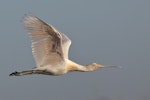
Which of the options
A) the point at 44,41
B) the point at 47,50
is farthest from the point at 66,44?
the point at 44,41

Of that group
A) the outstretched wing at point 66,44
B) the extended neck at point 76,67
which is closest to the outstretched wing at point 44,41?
the extended neck at point 76,67

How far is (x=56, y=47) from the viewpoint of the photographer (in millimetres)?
20609

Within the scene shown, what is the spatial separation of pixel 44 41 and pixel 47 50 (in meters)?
0.59

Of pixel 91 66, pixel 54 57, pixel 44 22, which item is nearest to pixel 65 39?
pixel 91 66

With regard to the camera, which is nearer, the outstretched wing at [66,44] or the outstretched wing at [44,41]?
the outstretched wing at [44,41]

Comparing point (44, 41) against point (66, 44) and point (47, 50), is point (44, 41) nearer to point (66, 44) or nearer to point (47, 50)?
point (47, 50)

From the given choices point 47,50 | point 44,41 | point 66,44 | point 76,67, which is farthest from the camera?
point 66,44

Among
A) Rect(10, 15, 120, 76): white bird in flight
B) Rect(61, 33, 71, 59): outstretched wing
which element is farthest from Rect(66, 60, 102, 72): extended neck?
Rect(61, 33, 71, 59): outstretched wing

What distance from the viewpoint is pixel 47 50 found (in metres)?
20.7

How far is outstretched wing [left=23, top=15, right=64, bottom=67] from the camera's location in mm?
19047

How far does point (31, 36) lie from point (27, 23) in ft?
3.10

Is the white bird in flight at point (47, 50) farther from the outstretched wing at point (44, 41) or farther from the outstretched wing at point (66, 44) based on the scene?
the outstretched wing at point (66, 44)

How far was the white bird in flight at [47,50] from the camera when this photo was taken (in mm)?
19391

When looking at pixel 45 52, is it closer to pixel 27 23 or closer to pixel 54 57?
pixel 54 57
